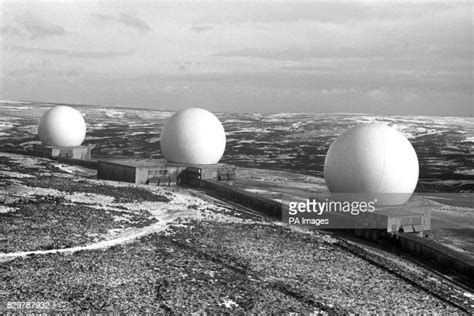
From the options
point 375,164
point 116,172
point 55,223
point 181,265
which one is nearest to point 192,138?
point 116,172

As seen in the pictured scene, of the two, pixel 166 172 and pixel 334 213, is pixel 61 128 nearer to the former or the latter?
pixel 166 172

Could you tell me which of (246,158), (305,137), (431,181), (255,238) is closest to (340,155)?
(255,238)

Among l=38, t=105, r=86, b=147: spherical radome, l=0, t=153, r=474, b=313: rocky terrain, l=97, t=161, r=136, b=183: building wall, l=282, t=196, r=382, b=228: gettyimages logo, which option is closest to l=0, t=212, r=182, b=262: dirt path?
l=0, t=153, r=474, b=313: rocky terrain

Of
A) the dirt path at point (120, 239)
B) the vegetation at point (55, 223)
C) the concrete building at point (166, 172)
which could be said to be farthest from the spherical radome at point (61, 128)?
the dirt path at point (120, 239)

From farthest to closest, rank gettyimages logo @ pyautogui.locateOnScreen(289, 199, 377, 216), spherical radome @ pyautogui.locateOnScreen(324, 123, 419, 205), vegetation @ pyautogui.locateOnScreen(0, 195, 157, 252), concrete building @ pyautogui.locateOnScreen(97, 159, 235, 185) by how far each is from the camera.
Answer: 1. concrete building @ pyautogui.locateOnScreen(97, 159, 235, 185)
2. gettyimages logo @ pyautogui.locateOnScreen(289, 199, 377, 216)
3. spherical radome @ pyautogui.locateOnScreen(324, 123, 419, 205)
4. vegetation @ pyautogui.locateOnScreen(0, 195, 157, 252)

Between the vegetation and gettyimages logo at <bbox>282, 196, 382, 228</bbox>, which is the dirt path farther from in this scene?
gettyimages logo at <bbox>282, 196, 382, 228</bbox>

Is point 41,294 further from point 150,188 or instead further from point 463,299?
point 150,188
